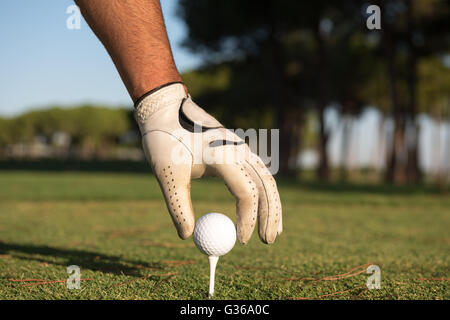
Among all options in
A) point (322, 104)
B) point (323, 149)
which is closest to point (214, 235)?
→ point (322, 104)

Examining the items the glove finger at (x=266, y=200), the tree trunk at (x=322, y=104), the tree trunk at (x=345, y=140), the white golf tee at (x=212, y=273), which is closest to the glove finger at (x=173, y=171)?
the white golf tee at (x=212, y=273)

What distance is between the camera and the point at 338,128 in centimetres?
3412

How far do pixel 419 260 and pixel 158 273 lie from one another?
7.77 ft

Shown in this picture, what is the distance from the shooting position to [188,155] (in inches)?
90.4

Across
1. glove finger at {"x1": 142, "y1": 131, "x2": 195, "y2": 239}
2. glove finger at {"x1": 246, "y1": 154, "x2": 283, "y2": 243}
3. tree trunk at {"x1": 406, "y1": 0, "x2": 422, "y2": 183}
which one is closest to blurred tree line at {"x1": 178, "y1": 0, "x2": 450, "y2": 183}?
tree trunk at {"x1": 406, "y1": 0, "x2": 422, "y2": 183}

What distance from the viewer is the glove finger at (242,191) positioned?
7.62 feet

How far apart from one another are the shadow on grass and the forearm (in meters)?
1.39

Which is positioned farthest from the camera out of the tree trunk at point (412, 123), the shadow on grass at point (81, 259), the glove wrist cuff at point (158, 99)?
the tree trunk at point (412, 123)

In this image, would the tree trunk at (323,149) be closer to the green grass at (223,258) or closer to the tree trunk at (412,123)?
the tree trunk at (412,123)

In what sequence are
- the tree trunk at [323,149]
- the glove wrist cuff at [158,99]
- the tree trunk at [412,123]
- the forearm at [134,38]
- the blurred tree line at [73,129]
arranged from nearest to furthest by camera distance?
1. the forearm at [134,38]
2. the glove wrist cuff at [158,99]
3. the tree trunk at [412,123]
4. the tree trunk at [323,149]
5. the blurred tree line at [73,129]

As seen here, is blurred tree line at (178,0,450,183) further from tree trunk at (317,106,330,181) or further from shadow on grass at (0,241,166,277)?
shadow on grass at (0,241,166,277)

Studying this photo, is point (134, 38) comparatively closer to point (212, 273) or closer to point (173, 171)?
point (173, 171)

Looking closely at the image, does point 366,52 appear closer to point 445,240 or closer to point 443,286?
point 445,240
